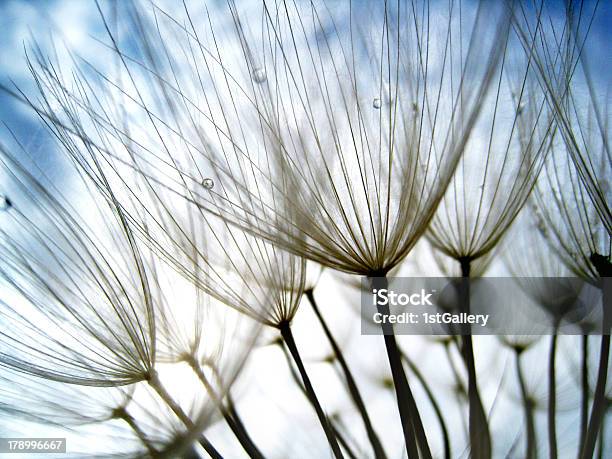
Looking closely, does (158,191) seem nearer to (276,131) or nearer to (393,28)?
(276,131)

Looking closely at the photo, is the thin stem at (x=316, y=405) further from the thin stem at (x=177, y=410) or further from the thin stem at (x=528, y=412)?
the thin stem at (x=528, y=412)

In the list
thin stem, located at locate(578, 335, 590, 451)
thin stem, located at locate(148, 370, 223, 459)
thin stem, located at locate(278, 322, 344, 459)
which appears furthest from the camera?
thin stem, located at locate(578, 335, 590, 451)

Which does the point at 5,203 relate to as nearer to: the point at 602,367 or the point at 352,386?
the point at 352,386

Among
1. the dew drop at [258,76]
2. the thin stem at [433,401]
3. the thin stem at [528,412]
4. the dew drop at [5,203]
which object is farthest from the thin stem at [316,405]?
the dew drop at [5,203]

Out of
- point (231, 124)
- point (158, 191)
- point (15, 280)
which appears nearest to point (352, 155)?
point (231, 124)

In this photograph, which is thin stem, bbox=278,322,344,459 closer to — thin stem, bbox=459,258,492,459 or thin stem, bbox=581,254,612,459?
thin stem, bbox=459,258,492,459

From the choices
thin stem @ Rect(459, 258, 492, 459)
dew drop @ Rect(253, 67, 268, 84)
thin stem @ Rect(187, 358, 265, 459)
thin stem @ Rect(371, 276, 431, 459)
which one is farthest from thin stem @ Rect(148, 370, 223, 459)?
dew drop @ Rect(253, 67, 268, 84)

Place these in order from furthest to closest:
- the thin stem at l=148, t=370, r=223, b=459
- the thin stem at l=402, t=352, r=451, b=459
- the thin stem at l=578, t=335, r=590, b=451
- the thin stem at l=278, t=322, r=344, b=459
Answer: the thin stem at l=402, t=352, r=451, b=459 < the thin stem at l=578, t=335, r=590, b=451 < the thin stem at l=278, t=322, r=344, b=459 < the thin stem at l=148, t=370, r=223, b=459

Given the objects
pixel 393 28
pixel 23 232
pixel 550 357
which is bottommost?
pixel 550 357
